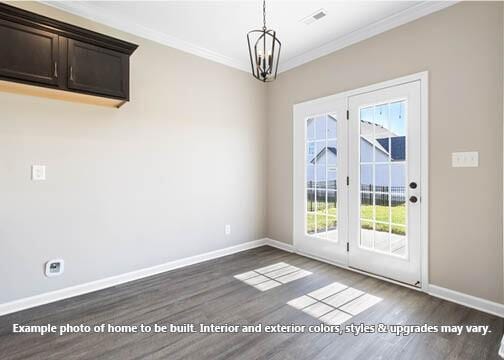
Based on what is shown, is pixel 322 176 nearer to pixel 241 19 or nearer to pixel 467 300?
pixel 467 300

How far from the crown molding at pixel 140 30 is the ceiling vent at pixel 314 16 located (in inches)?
50.4

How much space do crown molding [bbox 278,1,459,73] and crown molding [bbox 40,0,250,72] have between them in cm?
87

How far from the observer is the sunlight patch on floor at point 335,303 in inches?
89.0

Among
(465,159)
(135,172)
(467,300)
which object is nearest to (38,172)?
(135,172)

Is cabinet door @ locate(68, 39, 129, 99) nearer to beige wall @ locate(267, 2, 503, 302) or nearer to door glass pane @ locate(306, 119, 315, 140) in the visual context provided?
door glass pane @ locate(306, 119, 315, 140)

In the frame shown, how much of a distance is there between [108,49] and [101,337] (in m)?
2.49

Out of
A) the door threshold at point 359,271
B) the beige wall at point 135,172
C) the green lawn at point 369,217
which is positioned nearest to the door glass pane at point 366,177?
the green lawn at point 369,217

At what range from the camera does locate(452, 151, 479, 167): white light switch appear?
234 cm

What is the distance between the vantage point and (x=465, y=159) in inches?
94.3

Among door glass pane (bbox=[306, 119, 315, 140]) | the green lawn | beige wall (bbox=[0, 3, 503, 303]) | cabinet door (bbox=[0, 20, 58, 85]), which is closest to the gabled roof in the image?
door glass pane (bbox=[306, 119, 315, 140])

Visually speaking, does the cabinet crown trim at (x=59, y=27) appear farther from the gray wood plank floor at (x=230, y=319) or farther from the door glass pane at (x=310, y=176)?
the door glass pane at (x=310, y=176)

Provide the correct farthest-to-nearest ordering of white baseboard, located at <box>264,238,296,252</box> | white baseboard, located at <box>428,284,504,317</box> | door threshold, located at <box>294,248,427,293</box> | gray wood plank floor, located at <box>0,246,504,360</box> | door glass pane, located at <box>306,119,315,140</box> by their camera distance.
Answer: white baseboard, located at <box>264,238,296,252</box> < door glass pane, located at <box>306,119,315,140</box> < door threshold, located at <box>294,248,427,293</box> < white baseboard, located at <box>428,284,504,317</box> < gray wood plank floor, located at <box>0,246,504,360</box>

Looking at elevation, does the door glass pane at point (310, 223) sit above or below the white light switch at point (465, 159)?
below

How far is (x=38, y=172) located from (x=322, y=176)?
10.3ft
